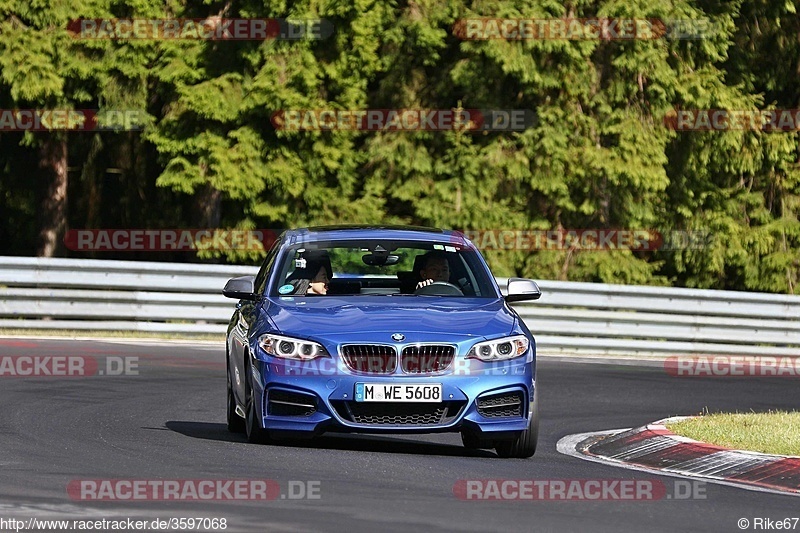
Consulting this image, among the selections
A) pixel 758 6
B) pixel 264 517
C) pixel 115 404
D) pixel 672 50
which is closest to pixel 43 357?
pixel 115 404

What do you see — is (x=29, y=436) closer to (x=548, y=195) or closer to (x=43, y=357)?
(x=43, y=357)

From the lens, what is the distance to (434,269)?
12281 mm

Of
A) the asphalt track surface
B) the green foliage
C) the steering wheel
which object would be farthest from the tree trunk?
the steering wheel

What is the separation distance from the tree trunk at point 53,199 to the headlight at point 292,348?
2048 cm

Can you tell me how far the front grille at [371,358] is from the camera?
10.7m

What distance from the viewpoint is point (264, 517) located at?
8.02 meters

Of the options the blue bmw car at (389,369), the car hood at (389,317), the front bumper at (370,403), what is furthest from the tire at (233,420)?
the front bumper at (370,403)

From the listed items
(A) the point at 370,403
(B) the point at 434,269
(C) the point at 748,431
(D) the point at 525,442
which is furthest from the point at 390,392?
(C) the point at 748,431

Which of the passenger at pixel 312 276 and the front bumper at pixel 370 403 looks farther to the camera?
the passenger at pixel 312 276

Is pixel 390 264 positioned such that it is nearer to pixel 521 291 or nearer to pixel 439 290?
pixel 439 290

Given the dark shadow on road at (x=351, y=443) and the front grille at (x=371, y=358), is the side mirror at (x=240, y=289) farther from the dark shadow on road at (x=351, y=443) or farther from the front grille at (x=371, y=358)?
the front grille at (x=371, y=358)

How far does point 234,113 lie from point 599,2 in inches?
253

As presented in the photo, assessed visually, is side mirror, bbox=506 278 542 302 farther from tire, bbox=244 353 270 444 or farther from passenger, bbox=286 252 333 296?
tire, bbox=244 353 270 444

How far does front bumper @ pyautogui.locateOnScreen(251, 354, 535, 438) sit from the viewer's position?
34.9 feet
